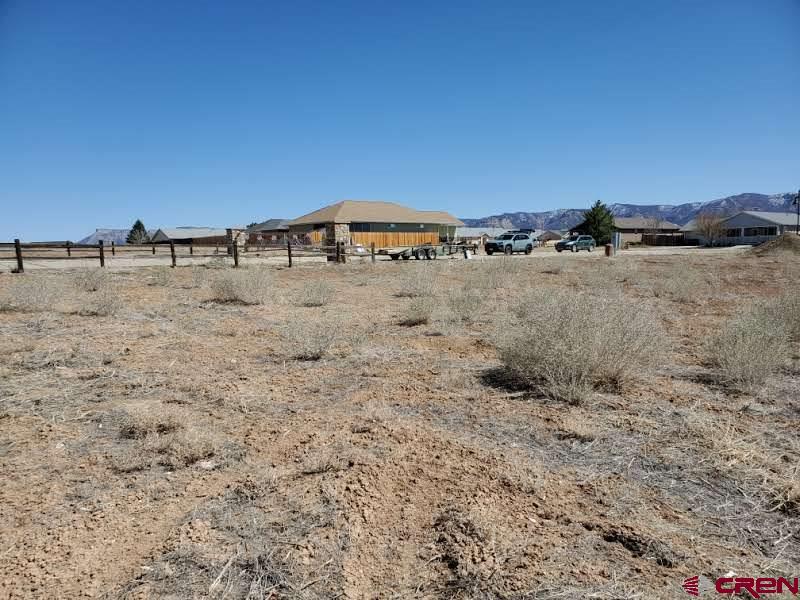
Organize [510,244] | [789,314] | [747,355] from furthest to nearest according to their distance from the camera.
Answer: [510,244], [789,314], [747,355]

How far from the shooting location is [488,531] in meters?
2.55

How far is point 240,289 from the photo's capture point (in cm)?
1070

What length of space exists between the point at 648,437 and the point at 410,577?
95.9 inches

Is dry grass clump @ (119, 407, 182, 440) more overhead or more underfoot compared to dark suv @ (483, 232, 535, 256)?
more underfoot

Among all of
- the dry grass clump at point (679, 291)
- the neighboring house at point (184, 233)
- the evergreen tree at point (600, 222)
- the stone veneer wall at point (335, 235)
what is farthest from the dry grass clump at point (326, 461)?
the neighboring house at point (184, 233)

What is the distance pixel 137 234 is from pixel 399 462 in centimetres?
8160

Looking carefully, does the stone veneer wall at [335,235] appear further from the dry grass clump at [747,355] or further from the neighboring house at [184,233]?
the neighboring house at [184,233]

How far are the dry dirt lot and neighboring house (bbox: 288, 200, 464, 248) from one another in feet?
157

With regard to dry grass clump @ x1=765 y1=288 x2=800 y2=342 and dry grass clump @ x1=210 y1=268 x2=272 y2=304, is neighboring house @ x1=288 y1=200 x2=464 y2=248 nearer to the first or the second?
dry grass clump @ x1=210 y1=268 x2=272 y2=304

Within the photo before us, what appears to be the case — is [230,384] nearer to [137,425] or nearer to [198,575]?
[137,425]

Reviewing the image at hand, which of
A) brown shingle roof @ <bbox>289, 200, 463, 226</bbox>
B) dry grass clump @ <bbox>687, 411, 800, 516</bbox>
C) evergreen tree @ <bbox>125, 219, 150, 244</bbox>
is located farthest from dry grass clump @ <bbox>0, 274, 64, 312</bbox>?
evergreen tree @ <bbox>125, 219, 150, 244</bbox>

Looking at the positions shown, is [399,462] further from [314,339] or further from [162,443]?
[314,339]

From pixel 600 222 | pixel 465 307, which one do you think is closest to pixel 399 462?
pixel 465 307

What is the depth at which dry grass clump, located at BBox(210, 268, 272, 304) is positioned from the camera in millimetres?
10680
